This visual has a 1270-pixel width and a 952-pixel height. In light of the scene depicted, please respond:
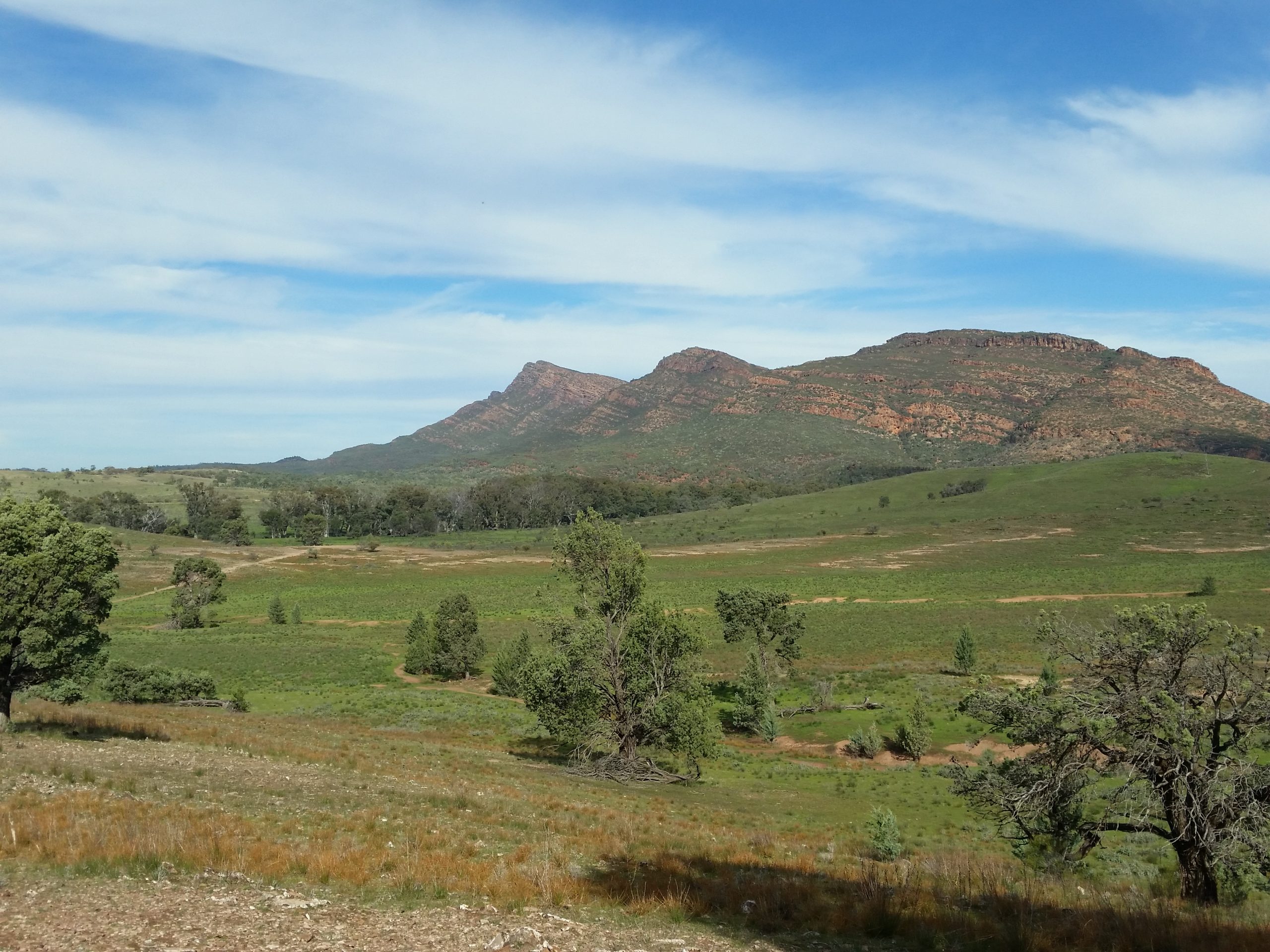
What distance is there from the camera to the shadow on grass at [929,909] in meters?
8.25

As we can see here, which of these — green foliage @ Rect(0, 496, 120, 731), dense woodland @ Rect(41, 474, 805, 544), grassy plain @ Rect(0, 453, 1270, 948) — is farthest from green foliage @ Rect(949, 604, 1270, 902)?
dense woodland @ Rect(41, 474, 805, 544)

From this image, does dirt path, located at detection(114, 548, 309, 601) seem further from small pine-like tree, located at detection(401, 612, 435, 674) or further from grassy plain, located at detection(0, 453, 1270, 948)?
small pine-like tree, located at detection(401, 612, 435, 674)

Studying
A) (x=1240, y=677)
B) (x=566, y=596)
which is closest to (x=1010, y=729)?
(x=1240, y=677)

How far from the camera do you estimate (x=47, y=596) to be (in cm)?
1725

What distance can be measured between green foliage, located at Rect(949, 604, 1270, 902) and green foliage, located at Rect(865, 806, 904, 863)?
3.02m

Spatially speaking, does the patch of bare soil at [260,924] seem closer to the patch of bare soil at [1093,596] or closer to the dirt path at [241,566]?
the patch of bare soil at [1093,596]

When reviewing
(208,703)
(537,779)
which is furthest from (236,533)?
(537,779)

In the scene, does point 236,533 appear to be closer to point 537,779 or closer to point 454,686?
point 454,686

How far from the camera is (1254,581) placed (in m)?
73.6

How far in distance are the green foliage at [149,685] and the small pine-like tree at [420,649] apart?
1481cm

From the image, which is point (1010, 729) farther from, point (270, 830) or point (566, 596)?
point (566, 596)

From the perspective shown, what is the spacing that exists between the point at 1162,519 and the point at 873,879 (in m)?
140

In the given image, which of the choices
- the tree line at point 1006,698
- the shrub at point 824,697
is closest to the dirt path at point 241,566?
the tree line at point 1006,698

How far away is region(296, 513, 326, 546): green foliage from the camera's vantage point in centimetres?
14612
